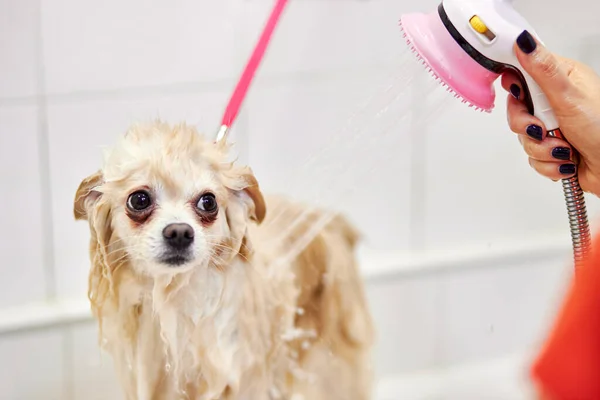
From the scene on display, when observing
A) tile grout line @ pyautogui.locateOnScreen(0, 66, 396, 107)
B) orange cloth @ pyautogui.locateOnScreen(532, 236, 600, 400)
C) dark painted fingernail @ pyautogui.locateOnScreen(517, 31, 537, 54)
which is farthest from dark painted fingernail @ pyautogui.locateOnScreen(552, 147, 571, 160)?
orange cloth @ pyautogui.locateOnScreen(532, 236, 600, 400)

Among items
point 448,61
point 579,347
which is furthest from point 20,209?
point 579,347

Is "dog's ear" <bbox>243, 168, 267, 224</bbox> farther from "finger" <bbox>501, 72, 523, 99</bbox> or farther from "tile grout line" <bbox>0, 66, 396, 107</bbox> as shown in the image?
"finger" <bbox>501, 72, 523, 99</bbox>

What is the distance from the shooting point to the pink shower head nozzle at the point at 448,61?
0.88 m

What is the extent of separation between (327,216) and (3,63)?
0.48 meters

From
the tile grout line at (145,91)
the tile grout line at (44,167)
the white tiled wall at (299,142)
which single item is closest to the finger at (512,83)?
the white tiled wall at (299,142)

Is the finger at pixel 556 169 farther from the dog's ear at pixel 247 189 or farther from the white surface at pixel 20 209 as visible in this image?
the white surface at pixel 20 209

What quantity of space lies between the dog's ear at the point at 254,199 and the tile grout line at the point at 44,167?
27cm

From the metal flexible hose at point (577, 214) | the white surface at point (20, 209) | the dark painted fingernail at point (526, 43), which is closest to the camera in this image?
the dark painted fingernail at point (526, 43)

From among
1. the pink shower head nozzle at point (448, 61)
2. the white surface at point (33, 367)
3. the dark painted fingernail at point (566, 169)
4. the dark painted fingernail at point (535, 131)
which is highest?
the pink shower head nozzle at point (448, 61)

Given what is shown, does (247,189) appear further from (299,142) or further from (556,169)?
(556,169)

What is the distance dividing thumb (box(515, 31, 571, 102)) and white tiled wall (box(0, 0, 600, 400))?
1.03 feet

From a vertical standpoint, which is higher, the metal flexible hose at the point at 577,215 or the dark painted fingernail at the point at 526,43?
the dark painted fingernail at the point at 526,43

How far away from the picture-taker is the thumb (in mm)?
845

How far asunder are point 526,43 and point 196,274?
442 mm
